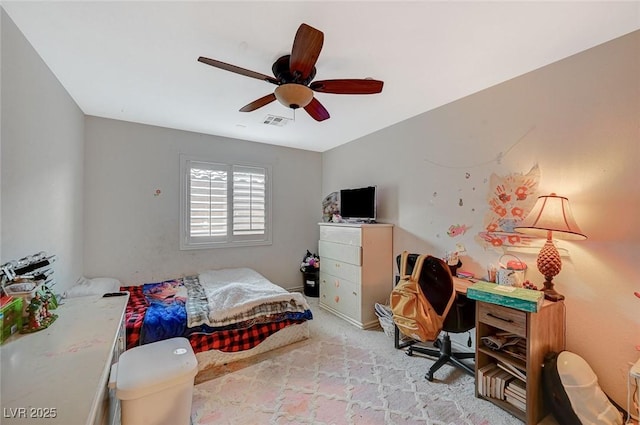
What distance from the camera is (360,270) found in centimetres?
310

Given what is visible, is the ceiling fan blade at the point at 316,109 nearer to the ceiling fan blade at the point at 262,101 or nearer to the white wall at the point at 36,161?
the ceiling fan blade at the point at 262,101

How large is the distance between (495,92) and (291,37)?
5.94ft

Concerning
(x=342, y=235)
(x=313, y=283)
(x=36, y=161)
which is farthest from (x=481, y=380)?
(x=36, y=161)

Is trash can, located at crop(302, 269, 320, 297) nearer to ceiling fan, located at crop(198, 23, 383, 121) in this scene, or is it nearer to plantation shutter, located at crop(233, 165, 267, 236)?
plantation shutter, located at crop(233, 165, 267, 236)

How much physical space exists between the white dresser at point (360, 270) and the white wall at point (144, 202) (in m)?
1.26

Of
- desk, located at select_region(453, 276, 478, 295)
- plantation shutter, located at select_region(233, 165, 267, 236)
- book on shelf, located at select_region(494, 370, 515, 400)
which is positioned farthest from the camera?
plantation shutter, located at select_region(233, 165, 267, 236)

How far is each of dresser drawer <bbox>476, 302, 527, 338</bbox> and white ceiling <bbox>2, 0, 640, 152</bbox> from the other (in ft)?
5.79

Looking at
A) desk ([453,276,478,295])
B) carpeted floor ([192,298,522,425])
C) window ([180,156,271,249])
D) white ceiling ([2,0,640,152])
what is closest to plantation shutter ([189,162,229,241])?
window ([180,156,271,249])

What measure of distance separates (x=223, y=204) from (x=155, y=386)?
2846mm

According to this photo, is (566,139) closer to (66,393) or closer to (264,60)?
(264,60)

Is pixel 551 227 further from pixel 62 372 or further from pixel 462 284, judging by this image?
pixel 62 372

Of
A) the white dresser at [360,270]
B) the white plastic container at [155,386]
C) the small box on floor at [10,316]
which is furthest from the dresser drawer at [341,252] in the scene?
the small box on floor at [10,316]

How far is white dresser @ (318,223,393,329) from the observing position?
10.2 ft

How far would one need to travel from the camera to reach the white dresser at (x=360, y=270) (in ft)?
10.2
